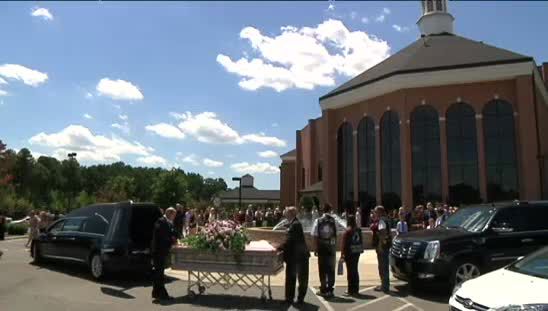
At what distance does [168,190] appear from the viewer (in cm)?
7888

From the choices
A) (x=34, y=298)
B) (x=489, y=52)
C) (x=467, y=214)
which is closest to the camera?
(x=34, y=298)

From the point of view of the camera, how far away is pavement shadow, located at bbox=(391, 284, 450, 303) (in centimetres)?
1048

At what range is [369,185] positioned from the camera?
109ft

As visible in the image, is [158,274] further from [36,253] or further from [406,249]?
[36,253]

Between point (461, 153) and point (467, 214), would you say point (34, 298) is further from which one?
point (461, 153)

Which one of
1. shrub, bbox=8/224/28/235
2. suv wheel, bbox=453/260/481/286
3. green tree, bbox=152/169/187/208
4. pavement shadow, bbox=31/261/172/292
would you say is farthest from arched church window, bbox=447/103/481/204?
green tree, bbox=152/169/187/208

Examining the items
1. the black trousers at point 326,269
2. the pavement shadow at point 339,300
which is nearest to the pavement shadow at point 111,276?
the black trousers at point 326,269

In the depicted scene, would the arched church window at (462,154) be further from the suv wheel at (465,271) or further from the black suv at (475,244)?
the suv wheel at (465,271)

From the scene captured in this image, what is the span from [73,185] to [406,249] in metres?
99.5

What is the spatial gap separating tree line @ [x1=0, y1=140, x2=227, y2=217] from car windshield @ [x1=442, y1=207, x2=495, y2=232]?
32.1 m

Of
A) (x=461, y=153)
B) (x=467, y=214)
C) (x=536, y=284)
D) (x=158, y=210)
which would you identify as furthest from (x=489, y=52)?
(x=536, y=284)

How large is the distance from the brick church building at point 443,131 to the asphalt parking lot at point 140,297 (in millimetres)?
18846

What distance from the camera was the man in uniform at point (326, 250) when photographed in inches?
423

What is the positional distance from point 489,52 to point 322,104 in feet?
36.9
